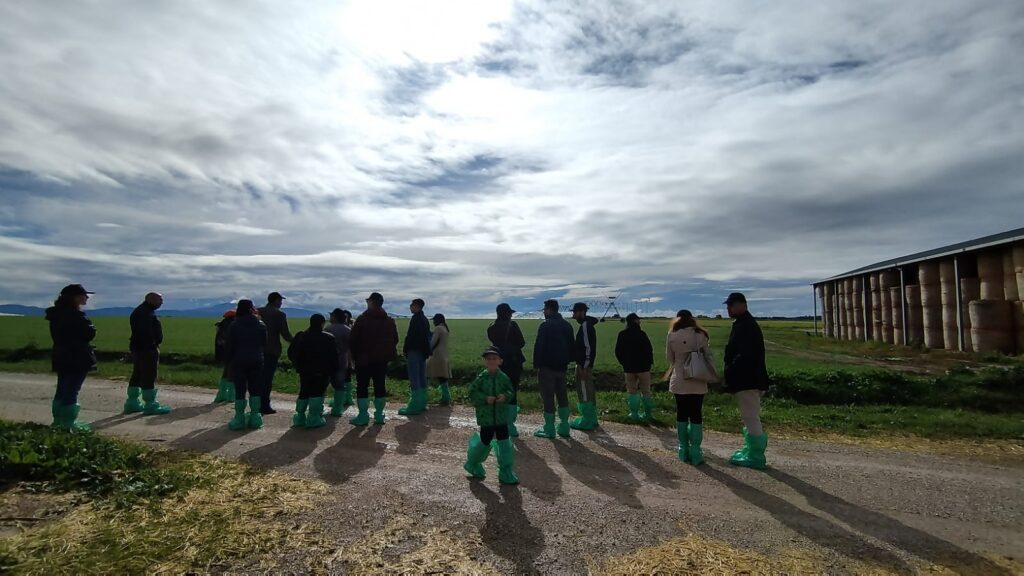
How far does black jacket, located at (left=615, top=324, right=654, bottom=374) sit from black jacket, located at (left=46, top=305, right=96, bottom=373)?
9.95m

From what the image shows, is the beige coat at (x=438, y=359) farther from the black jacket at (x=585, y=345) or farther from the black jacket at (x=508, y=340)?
the black jacket at (x=585, y=345)

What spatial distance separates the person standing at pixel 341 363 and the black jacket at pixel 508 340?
3160mm

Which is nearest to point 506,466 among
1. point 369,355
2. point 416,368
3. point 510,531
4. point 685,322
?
point 510,531

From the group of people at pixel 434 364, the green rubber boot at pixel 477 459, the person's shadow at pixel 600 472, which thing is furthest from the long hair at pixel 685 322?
the green rubber boot at pixel 477 459

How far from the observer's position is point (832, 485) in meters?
7.00

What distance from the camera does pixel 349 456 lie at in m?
8.10

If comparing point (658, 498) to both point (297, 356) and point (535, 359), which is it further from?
point (297, 356)

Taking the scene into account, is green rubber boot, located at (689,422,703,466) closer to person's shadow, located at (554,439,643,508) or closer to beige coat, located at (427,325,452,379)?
person's shadow, located at (554,439,643,508)

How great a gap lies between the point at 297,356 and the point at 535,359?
4.52 meters

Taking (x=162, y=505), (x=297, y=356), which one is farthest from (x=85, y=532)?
(x=297, y=356)

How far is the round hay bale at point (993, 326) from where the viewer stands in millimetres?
21078

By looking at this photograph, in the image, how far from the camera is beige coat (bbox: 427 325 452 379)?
13.2 metres

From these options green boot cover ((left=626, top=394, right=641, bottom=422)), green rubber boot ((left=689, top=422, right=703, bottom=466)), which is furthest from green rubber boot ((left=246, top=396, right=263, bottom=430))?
green rubber boot ((left=689, top=422, right=703, bottom=466))

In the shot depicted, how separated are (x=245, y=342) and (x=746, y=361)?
8.62 m
